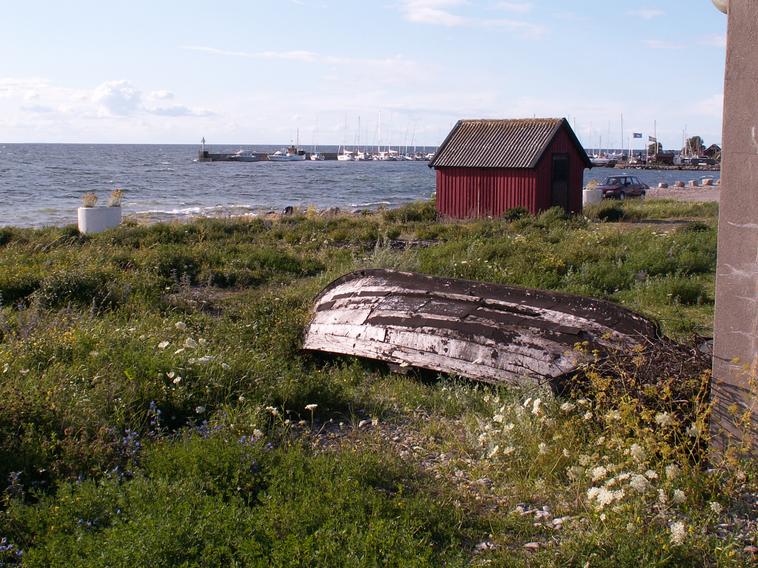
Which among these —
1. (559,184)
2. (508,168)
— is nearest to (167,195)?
(508,168)

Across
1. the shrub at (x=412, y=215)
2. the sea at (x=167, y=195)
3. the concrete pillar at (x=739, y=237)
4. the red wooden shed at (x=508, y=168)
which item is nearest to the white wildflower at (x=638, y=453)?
the concrete pillar at (x=739, y=237)

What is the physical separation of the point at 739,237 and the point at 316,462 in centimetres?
274

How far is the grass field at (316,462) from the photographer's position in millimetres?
3762

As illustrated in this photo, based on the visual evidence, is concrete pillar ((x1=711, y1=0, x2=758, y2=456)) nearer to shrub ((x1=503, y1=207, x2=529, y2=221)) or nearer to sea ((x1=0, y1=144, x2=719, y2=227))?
shrub ((x1=503, y1=207, x2=529, y2=221))

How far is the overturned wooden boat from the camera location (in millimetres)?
6281

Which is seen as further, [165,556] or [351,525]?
[351,525]

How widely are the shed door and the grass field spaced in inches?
692

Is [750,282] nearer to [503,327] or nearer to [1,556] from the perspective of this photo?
[503,327]

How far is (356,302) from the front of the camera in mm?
7996

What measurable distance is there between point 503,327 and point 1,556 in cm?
418

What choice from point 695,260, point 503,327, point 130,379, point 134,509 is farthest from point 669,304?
point 134,509

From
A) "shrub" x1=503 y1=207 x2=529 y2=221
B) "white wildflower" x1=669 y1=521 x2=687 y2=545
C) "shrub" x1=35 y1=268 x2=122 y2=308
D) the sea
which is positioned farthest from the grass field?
the sea

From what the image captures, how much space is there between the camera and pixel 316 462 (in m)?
4.63

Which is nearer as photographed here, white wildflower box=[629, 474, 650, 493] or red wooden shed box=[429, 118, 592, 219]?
white wildflower box=[629, 474, 650, 493]
